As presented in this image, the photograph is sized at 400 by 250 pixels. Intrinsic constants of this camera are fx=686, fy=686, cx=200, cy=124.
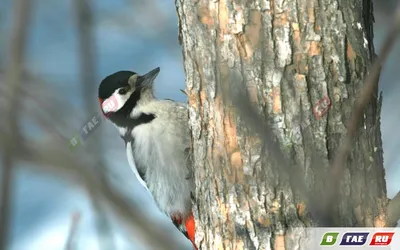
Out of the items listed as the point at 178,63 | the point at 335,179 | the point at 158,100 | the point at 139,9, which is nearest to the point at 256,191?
the point at 335,179

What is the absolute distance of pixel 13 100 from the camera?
0.89 m

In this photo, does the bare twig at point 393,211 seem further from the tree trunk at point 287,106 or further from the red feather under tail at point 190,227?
the red feather under tail at point 190,227

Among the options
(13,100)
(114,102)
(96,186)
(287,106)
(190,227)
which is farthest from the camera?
(114,102)

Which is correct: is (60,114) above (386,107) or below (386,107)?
above

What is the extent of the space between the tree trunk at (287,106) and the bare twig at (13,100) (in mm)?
814

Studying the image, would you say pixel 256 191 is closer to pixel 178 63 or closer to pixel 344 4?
pixel 344 4

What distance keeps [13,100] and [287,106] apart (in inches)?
34.8

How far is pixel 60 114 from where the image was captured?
4.41 feet

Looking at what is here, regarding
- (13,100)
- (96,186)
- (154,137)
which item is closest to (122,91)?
(154,137)

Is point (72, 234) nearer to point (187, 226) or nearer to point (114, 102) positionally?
point (187, 226)

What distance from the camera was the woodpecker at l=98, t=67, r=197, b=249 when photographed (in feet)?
8.50

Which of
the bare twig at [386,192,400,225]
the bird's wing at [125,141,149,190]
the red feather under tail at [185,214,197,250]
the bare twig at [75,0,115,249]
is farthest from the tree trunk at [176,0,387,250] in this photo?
the bird's wing at [125,141,149,190]

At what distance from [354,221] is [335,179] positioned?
909 millimetres

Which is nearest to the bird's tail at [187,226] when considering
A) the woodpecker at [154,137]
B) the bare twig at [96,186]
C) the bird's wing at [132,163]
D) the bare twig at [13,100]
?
the woodpecker at [154,137]
